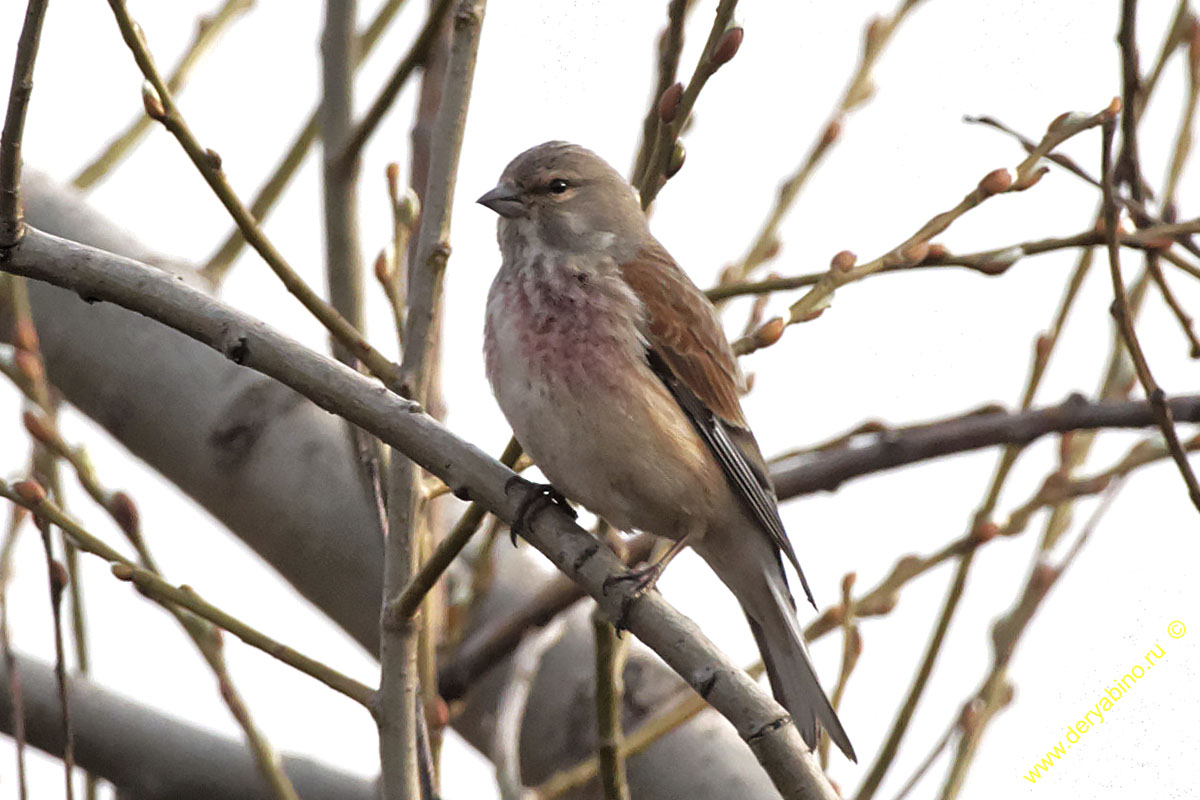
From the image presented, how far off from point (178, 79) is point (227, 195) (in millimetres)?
1764

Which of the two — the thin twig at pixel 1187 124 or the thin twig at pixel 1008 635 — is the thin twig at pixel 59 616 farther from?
the thin twig at pixel 1187 124

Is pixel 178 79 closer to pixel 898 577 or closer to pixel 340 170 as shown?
pixel 340 170

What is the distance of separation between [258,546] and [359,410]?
1.59 meters

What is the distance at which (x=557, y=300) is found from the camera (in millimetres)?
3857

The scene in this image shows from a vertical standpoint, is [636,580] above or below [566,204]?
below

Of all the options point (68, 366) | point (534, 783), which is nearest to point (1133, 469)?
point (534, 783)

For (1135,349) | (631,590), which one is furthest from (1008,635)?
(631,590)

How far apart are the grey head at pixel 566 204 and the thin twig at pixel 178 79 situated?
1012mm

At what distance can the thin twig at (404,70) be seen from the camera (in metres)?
3.63

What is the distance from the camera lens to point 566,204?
4250 mm

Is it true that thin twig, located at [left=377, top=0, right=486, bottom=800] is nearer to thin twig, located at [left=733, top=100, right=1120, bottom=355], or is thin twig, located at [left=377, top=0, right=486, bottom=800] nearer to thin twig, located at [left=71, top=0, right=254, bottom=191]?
thin twig, located at [left=733, top=100, right=1120, bottom=355]

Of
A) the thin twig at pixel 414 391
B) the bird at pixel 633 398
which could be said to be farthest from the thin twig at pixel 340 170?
the thin twig at pixel 414 391

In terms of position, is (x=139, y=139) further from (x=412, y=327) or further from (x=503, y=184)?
(x=412, y=327)

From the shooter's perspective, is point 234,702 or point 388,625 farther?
point 234,702
